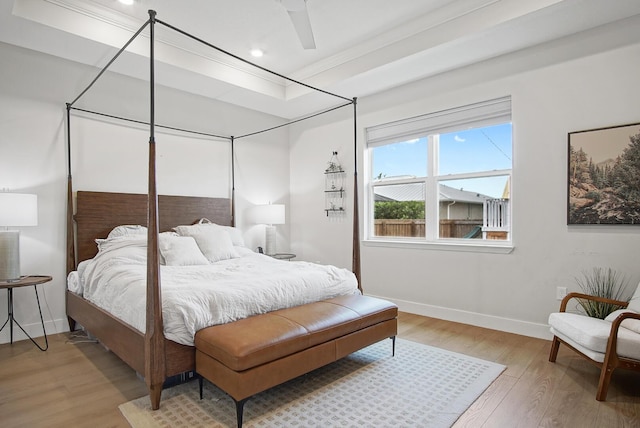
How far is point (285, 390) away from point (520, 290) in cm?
241

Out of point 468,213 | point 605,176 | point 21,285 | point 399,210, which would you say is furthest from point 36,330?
point 605,176

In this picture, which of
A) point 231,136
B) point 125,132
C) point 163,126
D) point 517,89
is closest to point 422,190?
point 517,89

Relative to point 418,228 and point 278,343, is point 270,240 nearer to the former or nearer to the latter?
point 418,228

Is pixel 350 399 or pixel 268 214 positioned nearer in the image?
pixel 350 399

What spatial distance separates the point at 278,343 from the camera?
2066mm

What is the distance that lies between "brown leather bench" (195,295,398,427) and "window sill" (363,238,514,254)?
5.03 feet

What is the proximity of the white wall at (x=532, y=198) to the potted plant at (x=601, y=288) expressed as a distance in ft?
0.21

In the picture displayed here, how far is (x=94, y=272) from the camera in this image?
3.08 metres

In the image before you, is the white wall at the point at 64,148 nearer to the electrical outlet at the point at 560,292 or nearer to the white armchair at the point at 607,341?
the electrical outlet at the point at 560,292

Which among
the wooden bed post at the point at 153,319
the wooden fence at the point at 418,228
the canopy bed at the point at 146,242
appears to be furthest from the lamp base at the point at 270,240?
the wooden bed post at the point at 153,319

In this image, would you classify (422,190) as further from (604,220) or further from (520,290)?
(604,220)

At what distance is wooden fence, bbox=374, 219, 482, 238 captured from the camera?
3949 millimetres

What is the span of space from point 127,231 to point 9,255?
96cm

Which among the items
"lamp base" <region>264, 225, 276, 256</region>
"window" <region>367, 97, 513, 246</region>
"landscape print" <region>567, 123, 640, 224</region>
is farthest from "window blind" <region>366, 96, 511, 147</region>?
"lamp base" <region>264, 225, 276, 256</region>
